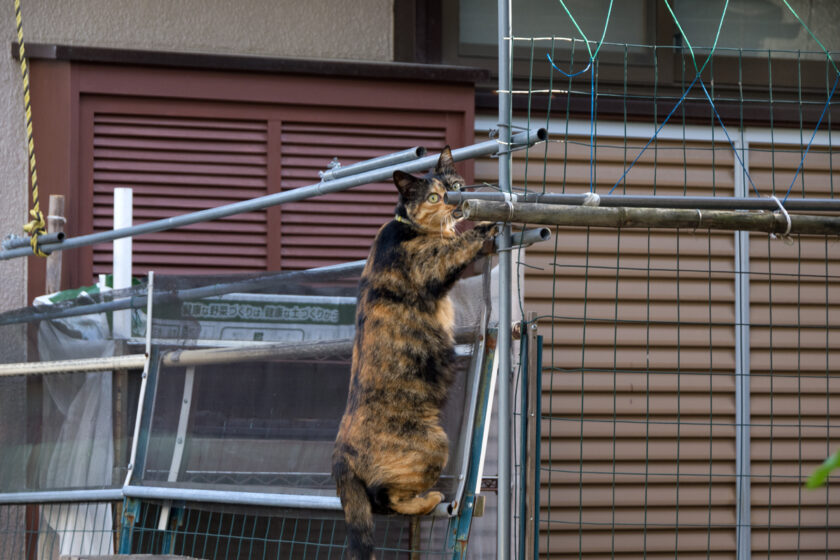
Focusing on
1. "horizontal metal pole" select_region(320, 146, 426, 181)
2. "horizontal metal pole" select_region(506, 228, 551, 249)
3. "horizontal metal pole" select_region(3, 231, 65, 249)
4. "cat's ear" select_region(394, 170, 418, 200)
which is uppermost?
"horizontal metal pole" select_region(320, 146, 426, 181)

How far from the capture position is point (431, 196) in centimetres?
328

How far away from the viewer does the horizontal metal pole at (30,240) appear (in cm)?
428

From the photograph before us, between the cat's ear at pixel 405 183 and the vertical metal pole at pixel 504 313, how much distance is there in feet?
1.80

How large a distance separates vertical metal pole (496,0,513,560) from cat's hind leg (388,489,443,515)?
0.37 m

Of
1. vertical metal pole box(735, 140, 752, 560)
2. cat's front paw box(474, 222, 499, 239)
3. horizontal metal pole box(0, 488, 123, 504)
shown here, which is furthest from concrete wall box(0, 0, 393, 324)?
cat's front paw box(474, 222, 499, 239)

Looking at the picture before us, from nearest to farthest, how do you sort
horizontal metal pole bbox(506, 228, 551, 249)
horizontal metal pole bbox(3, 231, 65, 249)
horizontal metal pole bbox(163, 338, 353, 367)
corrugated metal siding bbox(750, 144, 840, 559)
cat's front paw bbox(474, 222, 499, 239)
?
horizontal metal pole bbox(506, 228, 551, 249)
cat's front paw bbox(474, 222, 499, 239)
horizontal metal pole bbox(163, 338, 353, 367)
horizontal metal pole bbox(3, 231, 65, 249)
corrugated metal siding bbox(750, 144, 840, 559)

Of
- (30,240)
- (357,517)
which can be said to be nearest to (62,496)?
(30,240)

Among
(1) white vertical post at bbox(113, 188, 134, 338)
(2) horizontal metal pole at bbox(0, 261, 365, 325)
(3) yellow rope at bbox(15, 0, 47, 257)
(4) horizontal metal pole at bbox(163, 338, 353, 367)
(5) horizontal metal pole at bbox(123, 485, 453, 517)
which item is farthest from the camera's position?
(1) white vertical post at bbox(113, 188, 134, 338)

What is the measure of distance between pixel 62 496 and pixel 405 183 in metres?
1.89

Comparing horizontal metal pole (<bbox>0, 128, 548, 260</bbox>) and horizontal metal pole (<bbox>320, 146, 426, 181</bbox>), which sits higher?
horizontal metal pole (<bbox>320, 146, 426, 181</bbox>)

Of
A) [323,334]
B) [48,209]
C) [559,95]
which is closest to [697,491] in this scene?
[559,95]

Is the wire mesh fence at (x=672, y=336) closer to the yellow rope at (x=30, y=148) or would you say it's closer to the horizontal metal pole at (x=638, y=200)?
the yellow rope at (x=30, y=148)

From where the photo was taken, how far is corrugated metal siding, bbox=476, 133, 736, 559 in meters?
5.50

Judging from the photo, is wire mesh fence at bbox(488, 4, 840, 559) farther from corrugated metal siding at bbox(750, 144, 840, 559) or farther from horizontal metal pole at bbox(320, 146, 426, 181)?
horizontal metal pole at bbox(320, 146, 426, 181)
